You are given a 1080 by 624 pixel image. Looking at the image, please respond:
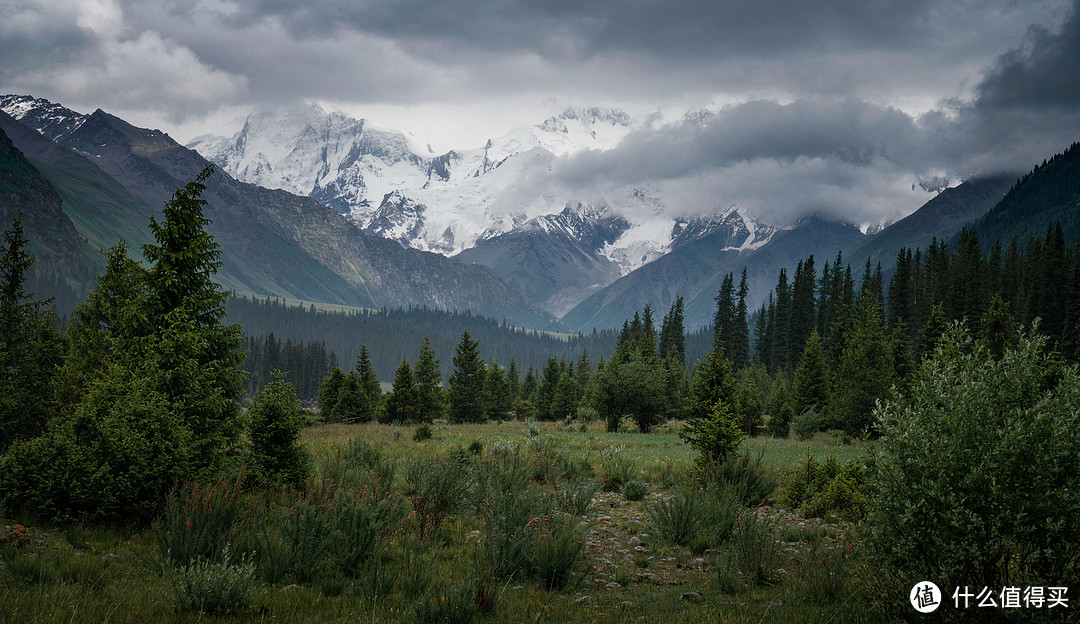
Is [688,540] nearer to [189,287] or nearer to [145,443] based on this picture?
[145,443]

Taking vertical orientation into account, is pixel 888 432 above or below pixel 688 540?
above

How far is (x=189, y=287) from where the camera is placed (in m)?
15.2

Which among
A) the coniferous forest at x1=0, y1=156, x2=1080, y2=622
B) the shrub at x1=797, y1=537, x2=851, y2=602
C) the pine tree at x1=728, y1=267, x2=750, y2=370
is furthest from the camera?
the pine tree at x1=728, y1=267, x2=750, y2=370

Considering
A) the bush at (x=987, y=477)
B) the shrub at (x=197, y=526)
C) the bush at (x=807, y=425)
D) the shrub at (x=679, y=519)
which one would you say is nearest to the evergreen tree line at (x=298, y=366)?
Answer: the bush at (x=807, y=425)

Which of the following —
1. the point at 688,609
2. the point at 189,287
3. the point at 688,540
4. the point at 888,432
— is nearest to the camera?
the point at 888,432

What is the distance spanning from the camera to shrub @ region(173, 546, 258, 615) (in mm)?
6297

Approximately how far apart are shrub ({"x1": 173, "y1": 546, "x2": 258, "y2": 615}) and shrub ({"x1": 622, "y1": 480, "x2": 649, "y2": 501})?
35.0 feet

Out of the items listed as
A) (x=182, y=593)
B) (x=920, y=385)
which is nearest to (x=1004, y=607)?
(x=920, y=385)

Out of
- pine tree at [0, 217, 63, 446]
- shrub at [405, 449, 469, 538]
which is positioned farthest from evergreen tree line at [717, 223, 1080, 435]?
pine tree at [0, 217, 63, 446]

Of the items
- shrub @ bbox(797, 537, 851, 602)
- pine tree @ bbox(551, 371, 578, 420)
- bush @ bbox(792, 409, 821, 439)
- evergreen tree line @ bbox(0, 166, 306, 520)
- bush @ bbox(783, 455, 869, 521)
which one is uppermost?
evergreen tree line @ bbox(0, 166, 306, 520)

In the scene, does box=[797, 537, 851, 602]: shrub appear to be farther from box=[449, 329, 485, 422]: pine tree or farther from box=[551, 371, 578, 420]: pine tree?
box=[551, 371, 578, 420]: pine tree

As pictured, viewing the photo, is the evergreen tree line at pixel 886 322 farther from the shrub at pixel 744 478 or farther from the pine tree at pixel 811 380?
the shrub at pixel 744 478

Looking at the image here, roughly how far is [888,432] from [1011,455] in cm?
99

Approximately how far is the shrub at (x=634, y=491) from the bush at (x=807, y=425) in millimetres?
28008
